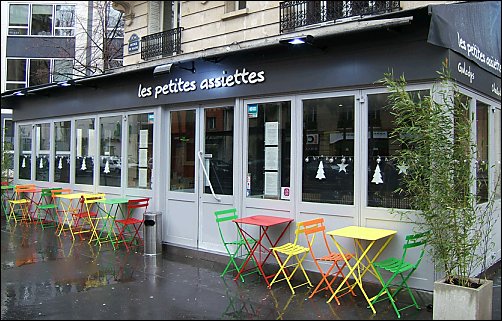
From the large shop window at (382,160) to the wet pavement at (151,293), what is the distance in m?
1.11

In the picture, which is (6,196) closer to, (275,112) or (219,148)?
(219,148)

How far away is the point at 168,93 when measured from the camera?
830cm

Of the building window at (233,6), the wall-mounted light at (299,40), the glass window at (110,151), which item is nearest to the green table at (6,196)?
the glass window at (110,151)

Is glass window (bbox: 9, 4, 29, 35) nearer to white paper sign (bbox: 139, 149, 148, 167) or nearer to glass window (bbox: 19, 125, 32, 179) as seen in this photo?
glass window (bbox: 19, 125, 32, 179)

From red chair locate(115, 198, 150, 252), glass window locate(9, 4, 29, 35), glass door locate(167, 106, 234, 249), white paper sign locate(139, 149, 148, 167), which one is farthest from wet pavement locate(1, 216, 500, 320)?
glass window locate(9, 4, 29, 35)

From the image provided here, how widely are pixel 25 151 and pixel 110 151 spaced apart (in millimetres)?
4267

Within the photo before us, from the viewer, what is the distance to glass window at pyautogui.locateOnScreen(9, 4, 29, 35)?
20781mm

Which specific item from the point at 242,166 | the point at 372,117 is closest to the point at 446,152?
the point at 372,117

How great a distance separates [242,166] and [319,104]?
63.7 inches

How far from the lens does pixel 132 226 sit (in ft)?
30.0

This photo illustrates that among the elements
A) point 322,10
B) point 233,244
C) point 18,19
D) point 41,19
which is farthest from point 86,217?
point 18,19

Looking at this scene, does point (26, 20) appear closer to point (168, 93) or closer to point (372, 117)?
point (168, 93)

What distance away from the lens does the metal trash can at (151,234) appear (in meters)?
7.81

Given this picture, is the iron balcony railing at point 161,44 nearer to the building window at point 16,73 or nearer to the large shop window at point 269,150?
the large shop window at point 269,150
